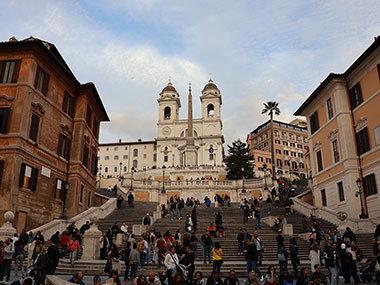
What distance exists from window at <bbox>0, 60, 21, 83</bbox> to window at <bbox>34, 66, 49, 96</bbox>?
3.97ft

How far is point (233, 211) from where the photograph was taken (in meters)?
30.0

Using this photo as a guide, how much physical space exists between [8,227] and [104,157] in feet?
271

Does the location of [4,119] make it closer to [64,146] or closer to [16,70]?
[16,70]

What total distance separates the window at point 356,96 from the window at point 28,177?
22.4 meters

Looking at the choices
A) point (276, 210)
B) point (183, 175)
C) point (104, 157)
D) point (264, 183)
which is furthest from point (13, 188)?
point (104, 157)

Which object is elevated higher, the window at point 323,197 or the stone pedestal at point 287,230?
the window at point 323,197

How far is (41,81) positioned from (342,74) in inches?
848

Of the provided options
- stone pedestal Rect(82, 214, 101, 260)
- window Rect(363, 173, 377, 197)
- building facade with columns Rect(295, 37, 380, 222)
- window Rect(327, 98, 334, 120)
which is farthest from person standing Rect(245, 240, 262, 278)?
window Rect(327, 98, 334, 120)

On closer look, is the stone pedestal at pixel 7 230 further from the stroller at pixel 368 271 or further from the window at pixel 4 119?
the stroller at pixel 368 271

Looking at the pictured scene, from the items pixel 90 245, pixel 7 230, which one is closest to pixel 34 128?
pixel 7 230

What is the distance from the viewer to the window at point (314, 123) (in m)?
30.6

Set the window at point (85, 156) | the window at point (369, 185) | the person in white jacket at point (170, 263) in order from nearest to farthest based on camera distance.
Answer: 1. the person in white jacket at point (170, 263)
2. the window at point (369, 185)
3. the window at point (85, 156)

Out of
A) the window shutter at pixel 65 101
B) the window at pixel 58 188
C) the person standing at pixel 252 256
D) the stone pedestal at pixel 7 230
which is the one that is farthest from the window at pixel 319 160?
the stone pedestal at pixel 7 230

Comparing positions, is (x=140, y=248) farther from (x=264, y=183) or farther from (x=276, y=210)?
(x=264, y=183)
